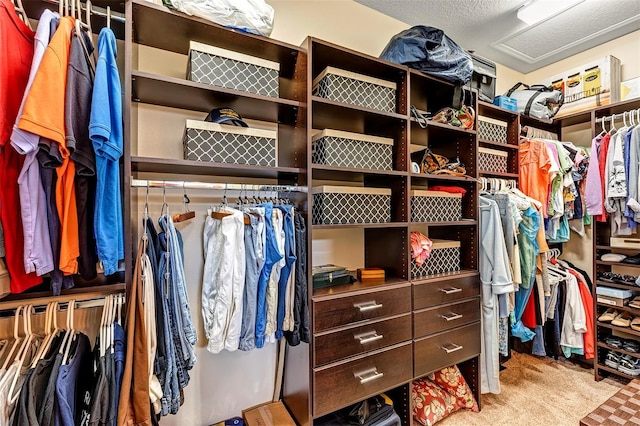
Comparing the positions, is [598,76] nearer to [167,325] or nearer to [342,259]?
[342,259]

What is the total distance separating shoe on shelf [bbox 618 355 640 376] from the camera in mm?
2255

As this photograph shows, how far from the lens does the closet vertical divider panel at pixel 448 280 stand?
6.08ft

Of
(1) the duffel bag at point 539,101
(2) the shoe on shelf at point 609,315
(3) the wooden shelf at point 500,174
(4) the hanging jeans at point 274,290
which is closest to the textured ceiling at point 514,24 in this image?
(1) the duffel bag at point 539,101

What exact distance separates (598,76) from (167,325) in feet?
11.8

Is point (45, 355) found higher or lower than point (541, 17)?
lower

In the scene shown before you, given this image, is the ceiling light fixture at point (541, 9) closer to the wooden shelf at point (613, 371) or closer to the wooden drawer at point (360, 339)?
the wooden drawer at point (360, 339)

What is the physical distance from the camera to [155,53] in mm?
1614

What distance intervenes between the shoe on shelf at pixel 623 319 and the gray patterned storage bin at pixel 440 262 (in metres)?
1.40

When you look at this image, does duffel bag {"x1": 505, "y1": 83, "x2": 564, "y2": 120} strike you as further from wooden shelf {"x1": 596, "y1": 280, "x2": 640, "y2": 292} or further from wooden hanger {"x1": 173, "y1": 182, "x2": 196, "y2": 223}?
wooden hanger {"x1": 173, "y1": 182, "x2": 196, "y2": 223}

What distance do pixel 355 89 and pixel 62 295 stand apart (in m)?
1.66

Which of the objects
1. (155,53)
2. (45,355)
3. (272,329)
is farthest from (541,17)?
(45,355)

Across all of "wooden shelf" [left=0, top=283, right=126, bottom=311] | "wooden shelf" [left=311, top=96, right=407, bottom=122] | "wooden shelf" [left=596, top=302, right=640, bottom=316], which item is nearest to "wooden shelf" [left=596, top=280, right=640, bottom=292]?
"wooden shelf" [left=596, top=302, right=640, bottom=316]

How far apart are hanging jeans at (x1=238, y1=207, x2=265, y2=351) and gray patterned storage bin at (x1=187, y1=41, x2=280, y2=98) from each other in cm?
66

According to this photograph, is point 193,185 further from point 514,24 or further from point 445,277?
point 514,24
